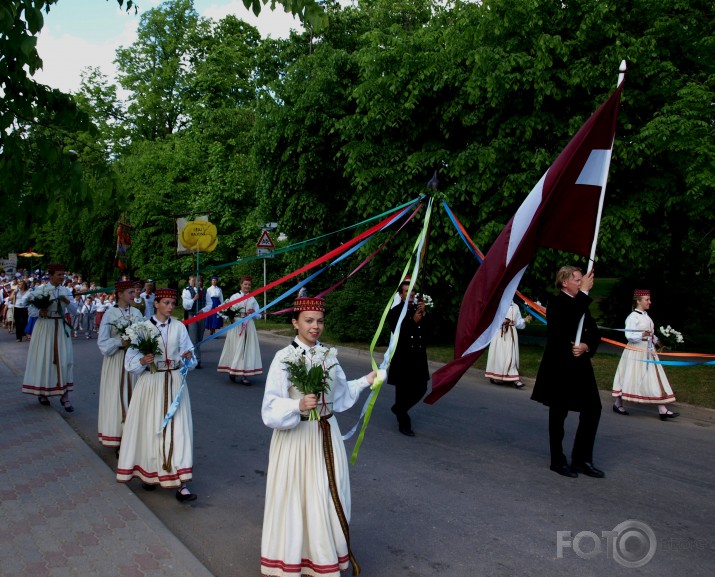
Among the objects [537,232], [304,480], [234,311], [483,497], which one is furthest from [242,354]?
[304,480]

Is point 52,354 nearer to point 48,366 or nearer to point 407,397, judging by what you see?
point 48,366

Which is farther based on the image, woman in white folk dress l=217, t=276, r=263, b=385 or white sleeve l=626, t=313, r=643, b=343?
woman in white folk dress l=217, t=276, r=263, b=385

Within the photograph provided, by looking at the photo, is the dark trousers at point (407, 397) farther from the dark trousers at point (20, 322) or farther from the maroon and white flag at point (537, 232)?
the dark trousers at point (20, 322)

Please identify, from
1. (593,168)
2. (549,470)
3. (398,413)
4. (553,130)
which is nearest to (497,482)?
(549,470)

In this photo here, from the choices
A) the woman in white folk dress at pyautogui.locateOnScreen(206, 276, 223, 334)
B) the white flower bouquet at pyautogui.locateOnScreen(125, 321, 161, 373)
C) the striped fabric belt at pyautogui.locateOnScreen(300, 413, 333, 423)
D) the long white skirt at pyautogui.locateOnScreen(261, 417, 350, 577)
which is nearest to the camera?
the long white skirt at pyautogui.locateOnScreen(261, 417, 350, 577)

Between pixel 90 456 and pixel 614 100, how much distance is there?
6.58 meters

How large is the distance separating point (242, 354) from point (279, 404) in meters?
8.93

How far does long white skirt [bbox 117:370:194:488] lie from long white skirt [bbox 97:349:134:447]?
138cm

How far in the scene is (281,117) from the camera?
19.9 meters

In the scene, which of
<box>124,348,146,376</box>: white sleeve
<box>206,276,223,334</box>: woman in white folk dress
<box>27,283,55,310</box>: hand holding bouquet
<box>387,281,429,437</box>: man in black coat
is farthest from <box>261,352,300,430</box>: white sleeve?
<box>206,276,223,334</box>: woman in white folk dress

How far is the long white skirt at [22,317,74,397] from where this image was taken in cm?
1043

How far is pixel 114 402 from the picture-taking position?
7.91 metres

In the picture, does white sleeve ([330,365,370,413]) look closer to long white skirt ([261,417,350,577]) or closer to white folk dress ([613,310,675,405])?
long white skirt ([261,417,350,577])

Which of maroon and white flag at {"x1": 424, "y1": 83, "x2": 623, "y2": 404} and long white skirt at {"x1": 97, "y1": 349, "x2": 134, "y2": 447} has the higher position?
maroon and white flag at {"x1": 424, "y1": 83, "x2": 623, "y2": 404}
